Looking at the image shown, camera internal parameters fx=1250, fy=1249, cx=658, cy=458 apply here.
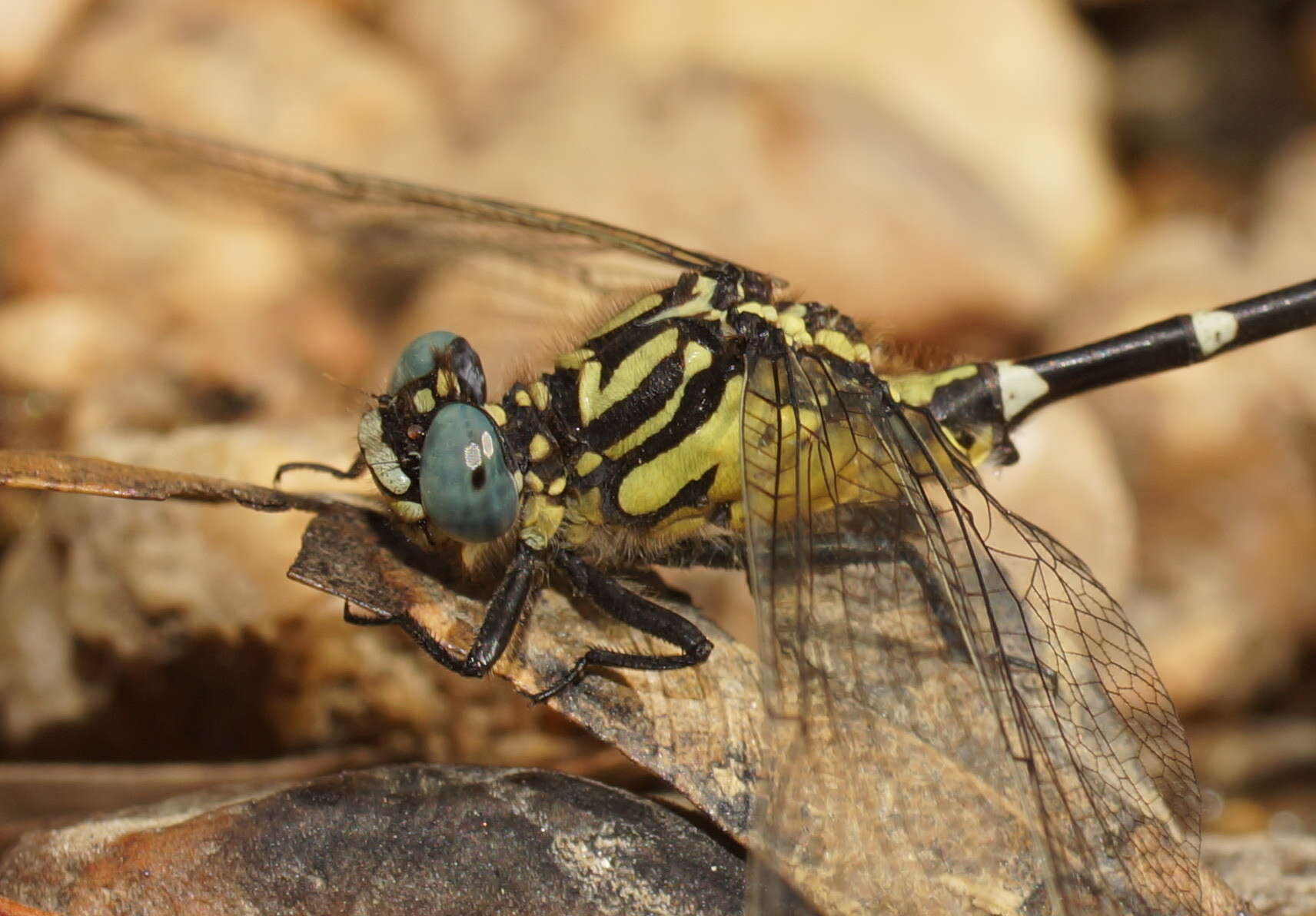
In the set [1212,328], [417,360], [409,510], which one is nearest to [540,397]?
[417,360]

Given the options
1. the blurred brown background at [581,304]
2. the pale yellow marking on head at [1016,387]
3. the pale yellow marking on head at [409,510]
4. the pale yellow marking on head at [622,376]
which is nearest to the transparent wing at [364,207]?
the blurred brown background at [581,304]

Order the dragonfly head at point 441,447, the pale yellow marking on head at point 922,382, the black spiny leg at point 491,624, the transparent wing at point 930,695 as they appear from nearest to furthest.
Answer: the transparent wing at point 930,695
the black spiny leg at point 491,624
the dragonfly head at point 441,447
the pale yellow marking on head at point 922,382

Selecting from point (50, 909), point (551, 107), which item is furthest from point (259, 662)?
point (551, 107)

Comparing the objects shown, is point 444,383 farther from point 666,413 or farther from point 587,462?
point 666,413

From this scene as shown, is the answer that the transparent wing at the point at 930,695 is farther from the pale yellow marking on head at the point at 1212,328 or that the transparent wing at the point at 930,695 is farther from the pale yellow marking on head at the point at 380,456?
the pale yellow marking on head at the point at 1212,328

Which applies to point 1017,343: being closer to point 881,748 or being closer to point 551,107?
point 551,107

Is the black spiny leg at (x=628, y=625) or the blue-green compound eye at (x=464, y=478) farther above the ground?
the blue-green compound eye at (x=464, y=478)
